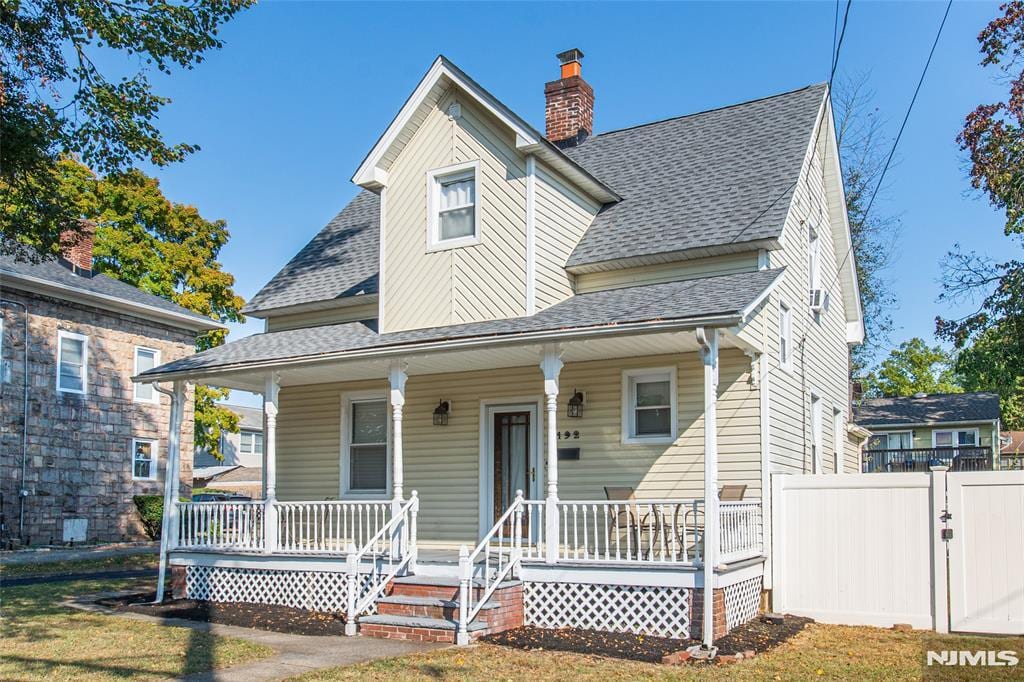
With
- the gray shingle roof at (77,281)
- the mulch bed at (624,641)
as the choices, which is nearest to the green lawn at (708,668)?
the mulch bed at (624,641)

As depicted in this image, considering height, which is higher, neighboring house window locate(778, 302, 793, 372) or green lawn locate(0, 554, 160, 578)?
neighboring house window locate(778, 302, 793, 372)

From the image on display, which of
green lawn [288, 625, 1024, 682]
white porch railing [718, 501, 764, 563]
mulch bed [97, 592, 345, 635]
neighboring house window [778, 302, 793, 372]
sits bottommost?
mulch bed [97, 592, 345, 635]

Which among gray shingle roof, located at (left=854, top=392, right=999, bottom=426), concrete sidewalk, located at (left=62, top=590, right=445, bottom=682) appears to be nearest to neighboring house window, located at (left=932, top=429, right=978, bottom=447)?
gray shingle roof, located at (left=854, top=392, right=999, bottom=426)

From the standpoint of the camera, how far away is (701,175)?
15312mm

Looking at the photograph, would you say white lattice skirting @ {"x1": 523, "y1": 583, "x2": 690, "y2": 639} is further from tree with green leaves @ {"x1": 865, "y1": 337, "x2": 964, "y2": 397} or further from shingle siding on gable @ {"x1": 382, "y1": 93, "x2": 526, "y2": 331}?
tree with green leaves @ {"x1": 865, "y1": 337, "x2": 964, "y2": 397}

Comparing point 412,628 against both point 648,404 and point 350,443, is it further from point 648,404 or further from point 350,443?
point 350,443

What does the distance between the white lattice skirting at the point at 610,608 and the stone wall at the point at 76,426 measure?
15796mm

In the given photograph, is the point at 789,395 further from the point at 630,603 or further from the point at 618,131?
the point at 618,131

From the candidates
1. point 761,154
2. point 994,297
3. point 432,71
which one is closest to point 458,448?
point 432,71

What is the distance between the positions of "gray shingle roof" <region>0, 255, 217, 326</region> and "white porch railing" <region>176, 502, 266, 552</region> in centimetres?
944

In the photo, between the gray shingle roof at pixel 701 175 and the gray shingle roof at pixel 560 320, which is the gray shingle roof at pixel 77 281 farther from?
the gray shingle roof at pixel 701 175

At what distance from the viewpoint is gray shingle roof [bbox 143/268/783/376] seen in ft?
36.4

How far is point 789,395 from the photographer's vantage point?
1402 cm

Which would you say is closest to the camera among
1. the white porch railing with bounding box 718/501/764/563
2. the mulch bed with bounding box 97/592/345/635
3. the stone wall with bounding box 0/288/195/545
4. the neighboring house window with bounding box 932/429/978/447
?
the white porch railing with bounding box 718/501/764/563
